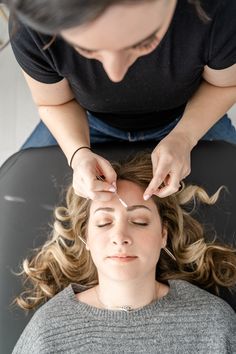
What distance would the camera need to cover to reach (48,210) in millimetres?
1461

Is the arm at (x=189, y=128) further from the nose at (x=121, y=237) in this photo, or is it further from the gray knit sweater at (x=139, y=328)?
the gray knit sweater at (x=139, y=328)

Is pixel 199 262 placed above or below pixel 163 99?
below

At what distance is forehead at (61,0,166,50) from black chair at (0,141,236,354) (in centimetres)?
77

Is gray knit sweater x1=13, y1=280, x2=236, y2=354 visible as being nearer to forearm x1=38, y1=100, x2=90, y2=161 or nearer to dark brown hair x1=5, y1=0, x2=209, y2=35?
forearm x1=38, y1=100, x2=90, y2=161

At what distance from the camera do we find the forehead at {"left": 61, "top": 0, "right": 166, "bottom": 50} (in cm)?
67

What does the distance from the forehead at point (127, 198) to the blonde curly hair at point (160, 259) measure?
0.09 m

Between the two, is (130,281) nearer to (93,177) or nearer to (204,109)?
(93,177)

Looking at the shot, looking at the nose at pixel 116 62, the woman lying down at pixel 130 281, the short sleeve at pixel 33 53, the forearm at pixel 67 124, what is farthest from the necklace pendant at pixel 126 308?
the nose at pixel 116 62

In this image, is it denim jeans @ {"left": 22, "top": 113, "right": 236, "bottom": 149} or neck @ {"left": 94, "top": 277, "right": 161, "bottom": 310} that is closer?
neck @ {"left": 94, "top": 277, "right": 161, "bottom": 310}

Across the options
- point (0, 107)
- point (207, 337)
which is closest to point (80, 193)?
point (207, 337)

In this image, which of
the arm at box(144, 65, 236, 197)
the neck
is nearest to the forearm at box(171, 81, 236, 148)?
the arm at box(144, 65, 236, 197)

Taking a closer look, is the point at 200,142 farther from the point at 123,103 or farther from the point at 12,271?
the point at 12,271

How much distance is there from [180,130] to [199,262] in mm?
369

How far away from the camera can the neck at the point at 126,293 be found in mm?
1273
